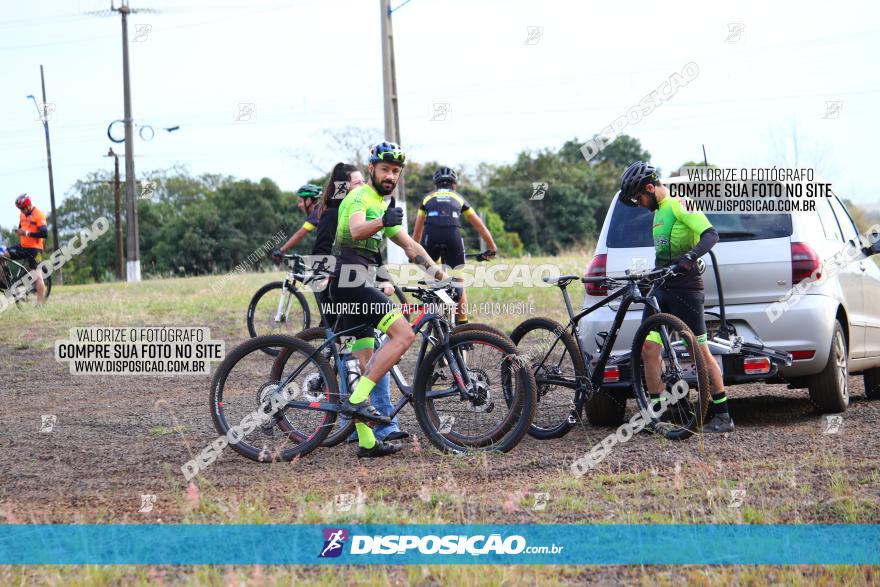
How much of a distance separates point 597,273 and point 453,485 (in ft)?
8.37

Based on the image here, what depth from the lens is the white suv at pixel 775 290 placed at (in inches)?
296

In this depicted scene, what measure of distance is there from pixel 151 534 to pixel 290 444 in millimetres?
2219

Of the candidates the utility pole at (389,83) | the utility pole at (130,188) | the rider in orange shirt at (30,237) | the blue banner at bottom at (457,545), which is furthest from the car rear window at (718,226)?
the utility pole at (130,188)

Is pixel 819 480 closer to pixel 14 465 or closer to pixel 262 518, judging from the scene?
pixel 262 518

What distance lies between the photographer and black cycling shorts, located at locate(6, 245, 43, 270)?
60.6 ft

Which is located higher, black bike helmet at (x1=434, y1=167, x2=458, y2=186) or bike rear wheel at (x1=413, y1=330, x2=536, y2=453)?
black bike helmet at (x1=434, y1=167, x2=458, y2=186)

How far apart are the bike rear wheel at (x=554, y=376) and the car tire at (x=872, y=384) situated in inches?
149

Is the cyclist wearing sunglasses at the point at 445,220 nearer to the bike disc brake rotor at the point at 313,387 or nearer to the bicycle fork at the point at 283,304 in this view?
the bicycle fork at the point at 283,304

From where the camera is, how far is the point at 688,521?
5.08 meters

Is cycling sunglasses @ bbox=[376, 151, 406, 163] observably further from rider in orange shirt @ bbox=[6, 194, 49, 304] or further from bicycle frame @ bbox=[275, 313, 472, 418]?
rider in orange shirt @ bbox=[6, 194, 49, 304]

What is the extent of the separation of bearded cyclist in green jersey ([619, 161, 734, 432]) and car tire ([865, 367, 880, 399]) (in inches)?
121

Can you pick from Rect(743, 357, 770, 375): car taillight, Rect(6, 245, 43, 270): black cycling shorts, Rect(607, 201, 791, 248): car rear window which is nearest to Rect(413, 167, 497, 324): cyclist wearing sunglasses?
Rect(607, 201, 791, 248): car rear window

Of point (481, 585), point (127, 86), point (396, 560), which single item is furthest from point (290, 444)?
point (127, 86)

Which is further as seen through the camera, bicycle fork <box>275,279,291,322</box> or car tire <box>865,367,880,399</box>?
bicycle fork <box>275,279,291,322</box>
